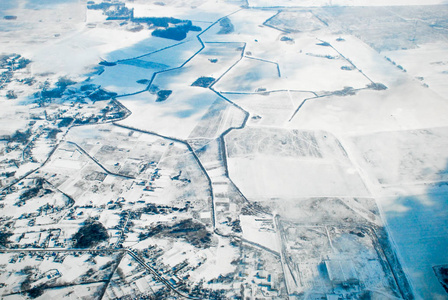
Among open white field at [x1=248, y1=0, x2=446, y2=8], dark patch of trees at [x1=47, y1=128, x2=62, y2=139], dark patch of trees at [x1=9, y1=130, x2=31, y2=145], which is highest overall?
open white field at [x1=248, y1=0, x2=446, y2=8]

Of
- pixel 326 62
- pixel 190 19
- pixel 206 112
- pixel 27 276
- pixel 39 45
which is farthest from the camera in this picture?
pixel 190 19

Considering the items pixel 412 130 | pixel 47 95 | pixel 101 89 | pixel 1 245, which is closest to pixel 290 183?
pixel 412 130

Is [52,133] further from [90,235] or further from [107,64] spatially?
[107,64]

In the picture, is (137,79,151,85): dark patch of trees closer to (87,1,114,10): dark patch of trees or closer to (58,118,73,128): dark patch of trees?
(58,118,73,128): dark patch of trees

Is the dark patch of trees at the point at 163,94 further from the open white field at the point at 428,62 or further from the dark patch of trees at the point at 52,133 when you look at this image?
the open white field at the point at 428,62

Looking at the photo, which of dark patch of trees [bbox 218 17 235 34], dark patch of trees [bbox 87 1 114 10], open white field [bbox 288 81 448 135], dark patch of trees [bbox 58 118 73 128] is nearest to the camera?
open white field [bbox 288 81 448 135]

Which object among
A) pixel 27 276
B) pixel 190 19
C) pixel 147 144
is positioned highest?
pixel 190 19

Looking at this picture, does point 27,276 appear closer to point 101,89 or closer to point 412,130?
point 101,89

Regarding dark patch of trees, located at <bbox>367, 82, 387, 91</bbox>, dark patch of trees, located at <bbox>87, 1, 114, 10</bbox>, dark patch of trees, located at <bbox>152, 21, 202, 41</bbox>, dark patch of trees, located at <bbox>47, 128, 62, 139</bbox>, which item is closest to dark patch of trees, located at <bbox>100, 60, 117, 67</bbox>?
dark patch of trees, located at <bbox>152, 21, 202, 41</bbox>
